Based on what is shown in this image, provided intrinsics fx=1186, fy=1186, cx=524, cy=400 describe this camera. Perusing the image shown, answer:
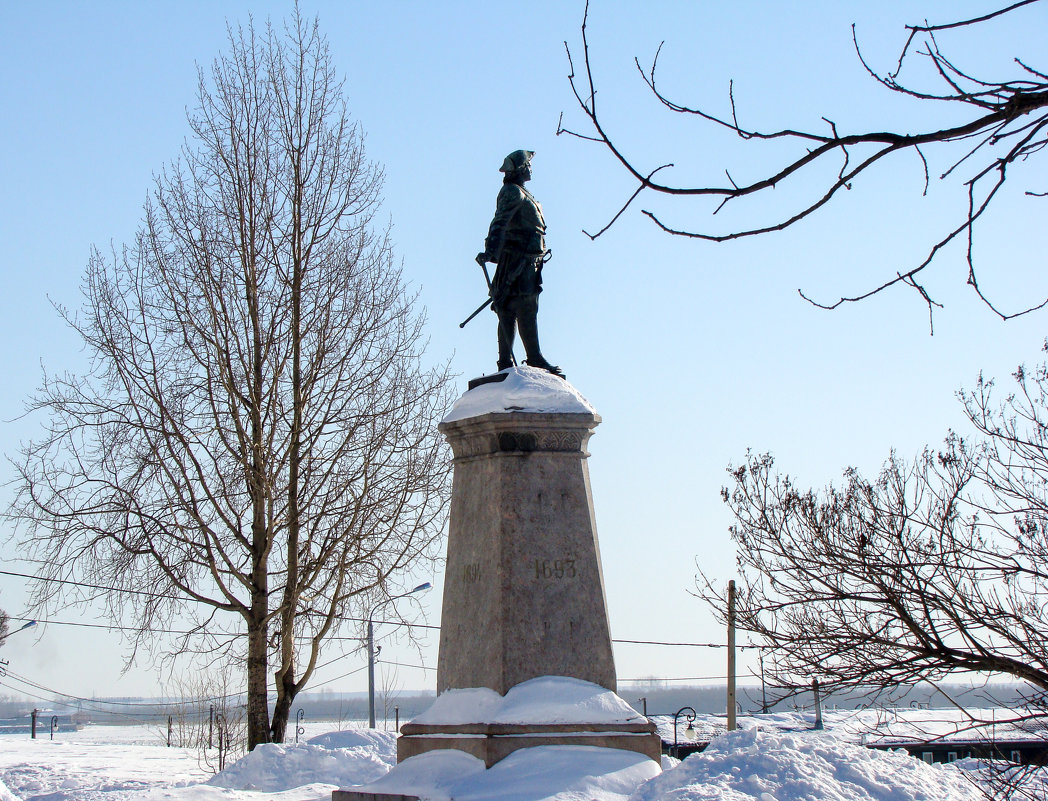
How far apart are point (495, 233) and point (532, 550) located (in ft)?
9.27

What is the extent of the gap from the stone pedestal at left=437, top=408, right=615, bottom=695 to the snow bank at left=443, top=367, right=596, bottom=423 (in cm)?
7

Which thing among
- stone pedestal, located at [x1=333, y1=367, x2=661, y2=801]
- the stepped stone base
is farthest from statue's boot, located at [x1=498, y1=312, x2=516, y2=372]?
the stepped stone base

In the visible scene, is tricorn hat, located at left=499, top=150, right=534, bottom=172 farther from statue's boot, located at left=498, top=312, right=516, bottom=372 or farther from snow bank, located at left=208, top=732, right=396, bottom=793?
snow bank, located at left=208, top=732, right=396, bottom=793

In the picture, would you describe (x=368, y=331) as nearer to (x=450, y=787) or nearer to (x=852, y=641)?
(x=450, y=787)

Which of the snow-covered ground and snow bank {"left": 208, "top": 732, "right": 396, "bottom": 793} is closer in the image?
the snow-covered ground

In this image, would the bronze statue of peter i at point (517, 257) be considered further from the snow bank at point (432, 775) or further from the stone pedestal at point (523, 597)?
the snow bank at point (432, 775)

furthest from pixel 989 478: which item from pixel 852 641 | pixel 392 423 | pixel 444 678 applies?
pixel 392 423

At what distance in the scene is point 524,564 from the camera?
8805 mm

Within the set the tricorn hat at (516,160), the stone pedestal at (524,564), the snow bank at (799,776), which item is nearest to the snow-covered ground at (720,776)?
the snow bank at (799,776)

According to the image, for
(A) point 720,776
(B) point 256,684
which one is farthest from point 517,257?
(B) point 256,684

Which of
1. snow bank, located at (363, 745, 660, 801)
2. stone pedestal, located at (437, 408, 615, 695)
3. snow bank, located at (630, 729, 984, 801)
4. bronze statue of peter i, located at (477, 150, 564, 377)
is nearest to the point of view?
snow bank, located at (630, 729, 984, 801)

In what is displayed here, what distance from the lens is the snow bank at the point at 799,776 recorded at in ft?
23.5

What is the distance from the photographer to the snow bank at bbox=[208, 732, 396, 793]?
11758 mm

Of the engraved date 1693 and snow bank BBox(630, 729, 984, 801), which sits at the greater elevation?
the engraved date 1693
